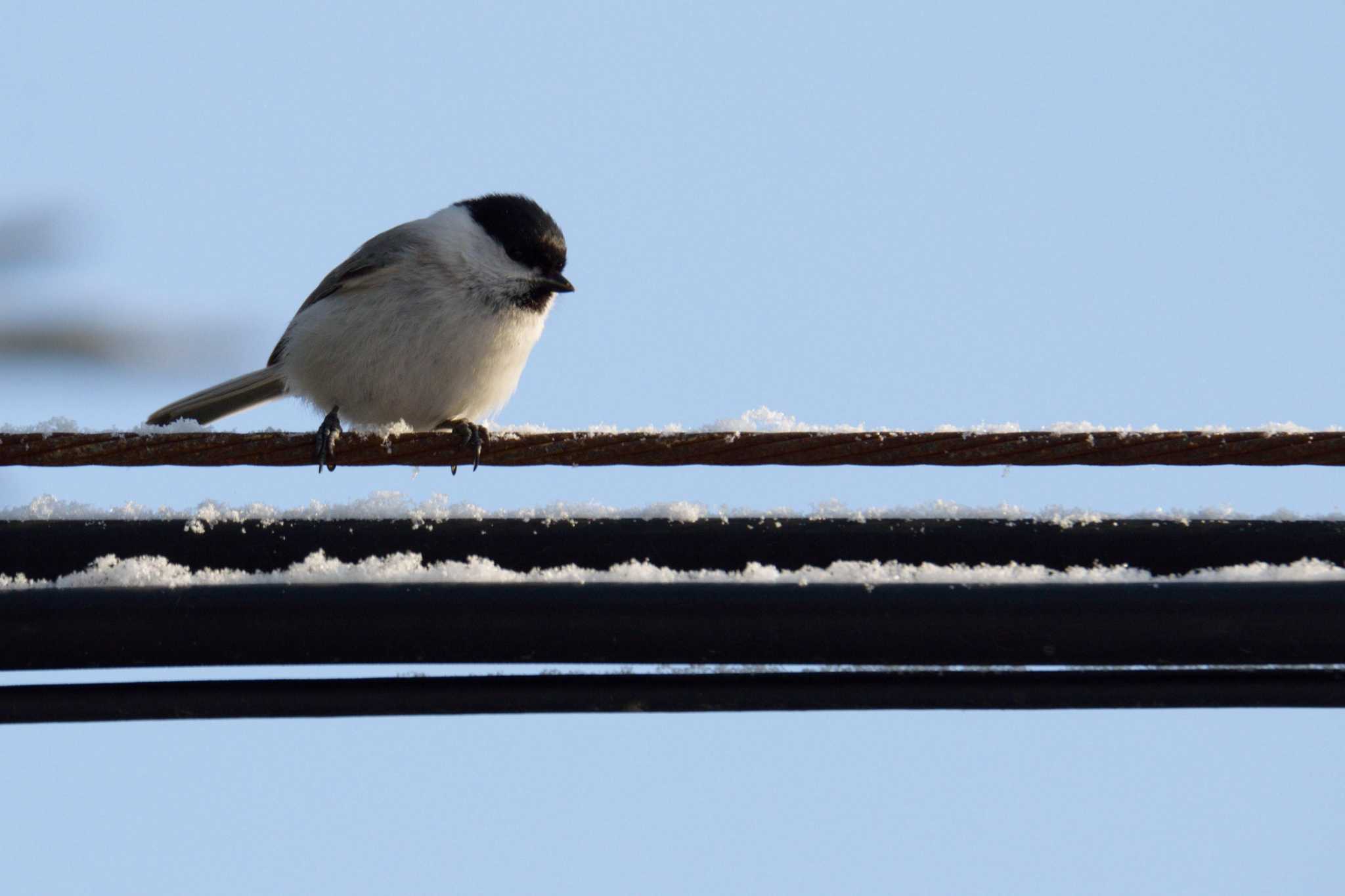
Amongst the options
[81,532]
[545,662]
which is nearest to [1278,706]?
[545,662]

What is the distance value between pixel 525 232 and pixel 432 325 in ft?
1.77

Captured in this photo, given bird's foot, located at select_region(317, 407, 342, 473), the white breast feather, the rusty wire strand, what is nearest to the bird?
the white breast feather

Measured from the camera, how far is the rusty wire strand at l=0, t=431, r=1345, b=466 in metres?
2.12

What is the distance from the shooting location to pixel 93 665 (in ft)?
5.73

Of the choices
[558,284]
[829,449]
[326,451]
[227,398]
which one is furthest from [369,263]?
[829,449]

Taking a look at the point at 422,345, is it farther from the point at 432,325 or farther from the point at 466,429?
the point at 466,429

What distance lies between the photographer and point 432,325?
13.9 ft

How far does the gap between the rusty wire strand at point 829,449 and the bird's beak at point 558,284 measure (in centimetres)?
231

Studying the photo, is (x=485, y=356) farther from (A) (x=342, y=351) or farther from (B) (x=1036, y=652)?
(B) (x=1036, y=652)

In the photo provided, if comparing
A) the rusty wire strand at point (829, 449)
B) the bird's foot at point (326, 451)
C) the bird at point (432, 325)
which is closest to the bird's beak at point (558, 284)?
the bird at point (432, 325)

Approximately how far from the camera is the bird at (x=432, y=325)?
13.9ft

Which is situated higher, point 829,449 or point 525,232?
point 525,232

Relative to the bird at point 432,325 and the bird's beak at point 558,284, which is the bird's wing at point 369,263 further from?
the bird's beak at point 558,284

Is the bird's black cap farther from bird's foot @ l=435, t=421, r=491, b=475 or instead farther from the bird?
bird's foot @ l=435, t=421, r=491, b=475
